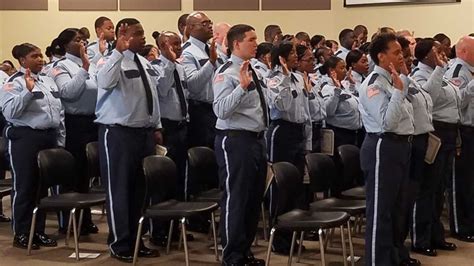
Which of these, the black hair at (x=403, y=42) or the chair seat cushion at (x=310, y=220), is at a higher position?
the black hair at (x=403, y=42)

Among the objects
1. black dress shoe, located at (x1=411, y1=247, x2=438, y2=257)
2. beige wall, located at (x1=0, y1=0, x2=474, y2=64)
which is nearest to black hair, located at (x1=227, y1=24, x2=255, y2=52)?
black dress shoe, located at (x1=411, y1=247, x2=438, y2=257)

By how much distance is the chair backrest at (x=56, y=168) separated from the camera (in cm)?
533

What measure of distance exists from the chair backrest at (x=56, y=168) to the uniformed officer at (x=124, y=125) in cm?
33

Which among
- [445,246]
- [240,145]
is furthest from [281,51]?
[445,246]

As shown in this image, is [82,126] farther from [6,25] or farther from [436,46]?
[6,25]

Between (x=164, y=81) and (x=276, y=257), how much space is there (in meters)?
1.59

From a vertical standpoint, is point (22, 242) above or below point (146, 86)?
below

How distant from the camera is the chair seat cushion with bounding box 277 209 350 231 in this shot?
14.8ft

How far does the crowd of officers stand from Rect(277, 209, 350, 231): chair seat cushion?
110 millimetres

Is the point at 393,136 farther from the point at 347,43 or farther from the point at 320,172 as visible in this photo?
the point at 347,43

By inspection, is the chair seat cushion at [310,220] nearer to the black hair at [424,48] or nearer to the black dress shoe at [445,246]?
the black dress shoe at [445,246]

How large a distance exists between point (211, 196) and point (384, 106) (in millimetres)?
1582

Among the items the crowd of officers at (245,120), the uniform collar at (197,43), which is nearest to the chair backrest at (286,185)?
the crowd of officers at (245,120)

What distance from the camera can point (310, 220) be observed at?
458 centimetres
